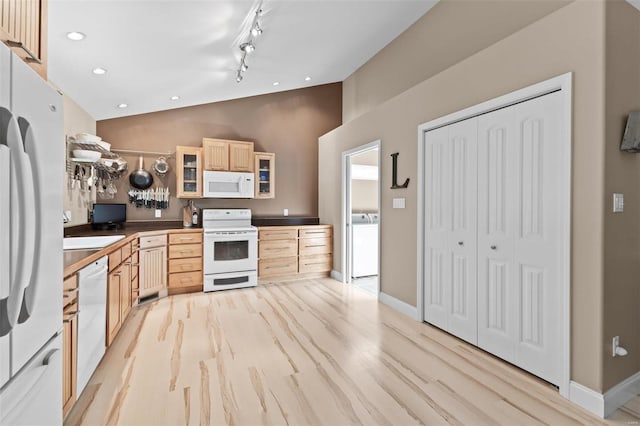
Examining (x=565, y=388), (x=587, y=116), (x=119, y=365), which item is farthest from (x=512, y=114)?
(x=119, y=365)

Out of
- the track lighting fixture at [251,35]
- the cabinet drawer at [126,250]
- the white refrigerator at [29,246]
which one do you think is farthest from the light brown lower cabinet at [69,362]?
the track lighting fixture at [251,35]

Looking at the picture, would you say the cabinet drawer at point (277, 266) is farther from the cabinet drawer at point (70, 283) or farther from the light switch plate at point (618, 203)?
the light switch plate at point (618, 203)

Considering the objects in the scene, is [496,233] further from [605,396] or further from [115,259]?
[115,259]

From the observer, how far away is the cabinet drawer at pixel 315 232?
5.03 meters

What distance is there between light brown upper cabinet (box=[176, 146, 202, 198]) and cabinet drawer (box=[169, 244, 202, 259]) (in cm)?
73

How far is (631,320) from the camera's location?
2.01 metres

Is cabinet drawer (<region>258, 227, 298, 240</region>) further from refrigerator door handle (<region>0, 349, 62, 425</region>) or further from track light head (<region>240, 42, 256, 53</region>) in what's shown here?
refrigerator door handle (<region>0, 349, 62, 425</region>)

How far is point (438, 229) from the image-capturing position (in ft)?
10.2

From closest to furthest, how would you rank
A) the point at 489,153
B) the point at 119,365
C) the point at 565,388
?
the point at 565,388
the point at 119,365
the point at 489,153

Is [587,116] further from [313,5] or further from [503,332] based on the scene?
[313,5]

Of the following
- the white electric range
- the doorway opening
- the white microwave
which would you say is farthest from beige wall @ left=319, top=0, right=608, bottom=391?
the white microwave

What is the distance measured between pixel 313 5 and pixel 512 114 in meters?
2.03

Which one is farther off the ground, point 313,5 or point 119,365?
point 313,5

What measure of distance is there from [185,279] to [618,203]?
437 centimetres
